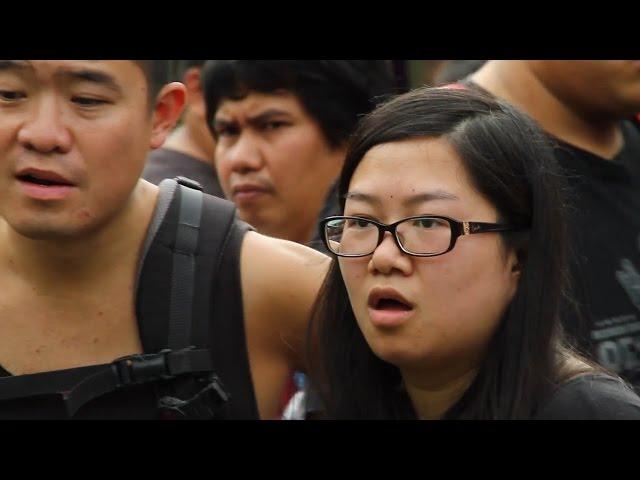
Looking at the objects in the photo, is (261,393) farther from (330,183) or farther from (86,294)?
(330,183)

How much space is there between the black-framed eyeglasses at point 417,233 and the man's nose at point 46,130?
0.67m

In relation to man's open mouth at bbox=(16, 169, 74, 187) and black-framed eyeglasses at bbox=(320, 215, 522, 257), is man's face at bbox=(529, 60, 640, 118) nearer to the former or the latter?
black-framed eyeglasses at bbox=(320, 215, 522, 257)

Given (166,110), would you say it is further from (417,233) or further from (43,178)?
(417,233)

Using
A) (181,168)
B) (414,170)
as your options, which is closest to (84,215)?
(414,170)

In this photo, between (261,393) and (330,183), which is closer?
(261,393)

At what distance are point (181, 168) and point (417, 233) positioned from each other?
2.32 meters

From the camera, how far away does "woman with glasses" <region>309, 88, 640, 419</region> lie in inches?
113

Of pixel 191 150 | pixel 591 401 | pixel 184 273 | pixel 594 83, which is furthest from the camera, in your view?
pixel 191 150

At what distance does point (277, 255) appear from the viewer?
356 cm

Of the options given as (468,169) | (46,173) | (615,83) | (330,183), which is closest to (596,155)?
(615,83)

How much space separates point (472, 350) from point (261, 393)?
728mm

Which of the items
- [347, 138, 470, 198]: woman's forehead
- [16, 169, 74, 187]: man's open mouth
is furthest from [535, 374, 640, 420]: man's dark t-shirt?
[16, 169, 74, 187]: man's open mouth

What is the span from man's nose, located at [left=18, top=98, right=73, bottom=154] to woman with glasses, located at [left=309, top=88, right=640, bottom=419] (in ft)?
1.98

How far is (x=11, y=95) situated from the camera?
323cm
